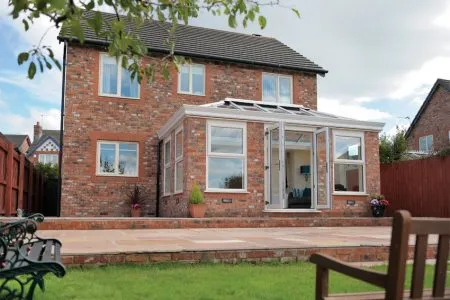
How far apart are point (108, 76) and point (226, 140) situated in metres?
5.77

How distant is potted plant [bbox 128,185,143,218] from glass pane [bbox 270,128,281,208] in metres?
4.63

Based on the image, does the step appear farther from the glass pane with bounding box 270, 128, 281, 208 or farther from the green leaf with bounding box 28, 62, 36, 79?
the green leaf with bounding box 28, 62, 36, 79

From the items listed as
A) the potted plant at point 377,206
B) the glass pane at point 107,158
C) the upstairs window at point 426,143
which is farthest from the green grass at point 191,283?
the upstairs window at point 426,143

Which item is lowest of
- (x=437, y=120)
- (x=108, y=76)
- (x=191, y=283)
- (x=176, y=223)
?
(x=191, y=283)

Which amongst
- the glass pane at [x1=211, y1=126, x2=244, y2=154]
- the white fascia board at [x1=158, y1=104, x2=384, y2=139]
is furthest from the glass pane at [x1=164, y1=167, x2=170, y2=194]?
the glass pane at [x1=211, y1=126, x2=244, y2=154]

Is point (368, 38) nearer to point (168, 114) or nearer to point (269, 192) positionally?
point (269, 192)

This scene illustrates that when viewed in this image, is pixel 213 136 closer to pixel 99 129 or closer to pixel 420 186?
pixel 99 129

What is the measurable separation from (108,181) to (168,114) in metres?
3.10

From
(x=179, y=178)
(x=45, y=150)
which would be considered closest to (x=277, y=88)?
(x=179, y=178)

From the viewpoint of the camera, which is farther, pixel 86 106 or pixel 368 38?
pixel 86 106

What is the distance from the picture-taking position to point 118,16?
2.94 metres

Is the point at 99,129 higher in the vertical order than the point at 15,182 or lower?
higher

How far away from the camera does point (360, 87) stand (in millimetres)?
18688

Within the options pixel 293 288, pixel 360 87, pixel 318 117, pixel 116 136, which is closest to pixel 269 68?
pixel 360 87
